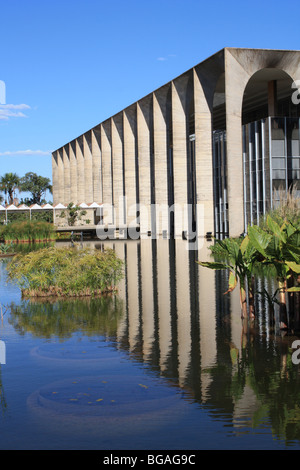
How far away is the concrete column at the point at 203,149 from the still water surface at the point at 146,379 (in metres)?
26.2

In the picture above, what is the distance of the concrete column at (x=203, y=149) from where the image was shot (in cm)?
3753

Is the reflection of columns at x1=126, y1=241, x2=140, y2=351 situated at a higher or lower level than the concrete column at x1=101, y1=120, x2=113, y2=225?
lower

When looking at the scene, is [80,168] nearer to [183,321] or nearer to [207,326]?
[183,321]

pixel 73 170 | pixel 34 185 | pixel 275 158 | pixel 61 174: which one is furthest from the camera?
pixel 34 185

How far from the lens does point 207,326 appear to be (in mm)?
9609

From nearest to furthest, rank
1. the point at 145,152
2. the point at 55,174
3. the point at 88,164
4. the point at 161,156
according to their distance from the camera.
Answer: the point at 161,156 → the point at 145,152 → the point at 88,164 → the point at 55,174

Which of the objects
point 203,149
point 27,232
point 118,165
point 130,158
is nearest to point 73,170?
point 118,165

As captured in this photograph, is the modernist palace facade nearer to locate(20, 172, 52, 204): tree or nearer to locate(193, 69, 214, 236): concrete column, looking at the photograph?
locate(193, 69, 214, 236): concrete column

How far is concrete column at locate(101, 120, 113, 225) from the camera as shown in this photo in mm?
59750

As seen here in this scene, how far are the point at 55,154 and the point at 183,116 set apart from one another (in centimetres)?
4519

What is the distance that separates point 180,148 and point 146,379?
3612 cm

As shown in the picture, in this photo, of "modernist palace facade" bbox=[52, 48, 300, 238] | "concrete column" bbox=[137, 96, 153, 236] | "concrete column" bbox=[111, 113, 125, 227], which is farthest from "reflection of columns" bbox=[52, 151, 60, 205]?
"concrete column" bbox=[137, 96, 153, 236]

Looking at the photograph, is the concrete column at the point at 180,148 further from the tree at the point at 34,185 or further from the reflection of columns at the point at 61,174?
the tree at the point at 34,185

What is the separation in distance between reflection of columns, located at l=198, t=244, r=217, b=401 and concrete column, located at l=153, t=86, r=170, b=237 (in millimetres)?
29664
